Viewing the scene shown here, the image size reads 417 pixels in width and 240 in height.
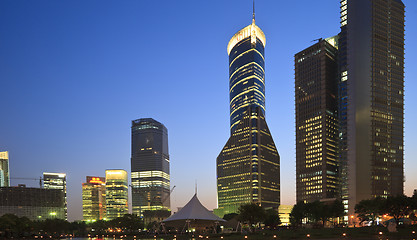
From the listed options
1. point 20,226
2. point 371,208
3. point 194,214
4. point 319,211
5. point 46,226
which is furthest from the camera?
point 46,226

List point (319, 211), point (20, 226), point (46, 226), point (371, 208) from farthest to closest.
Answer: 1. point (46, 226)
2. point (319, 211)
3. point (371, 208)
4. point (20, 226)

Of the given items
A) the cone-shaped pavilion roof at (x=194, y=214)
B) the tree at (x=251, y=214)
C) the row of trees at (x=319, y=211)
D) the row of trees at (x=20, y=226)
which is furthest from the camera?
the row of trees at (x=319, y=211)

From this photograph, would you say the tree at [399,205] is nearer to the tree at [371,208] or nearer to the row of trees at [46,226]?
the tree at [371,208]

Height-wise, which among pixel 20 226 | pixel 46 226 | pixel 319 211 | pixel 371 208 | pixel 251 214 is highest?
pixel 251 214

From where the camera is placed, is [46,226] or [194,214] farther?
[46,226]

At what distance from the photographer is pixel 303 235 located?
78000 mm

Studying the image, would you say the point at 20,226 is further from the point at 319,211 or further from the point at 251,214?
the point at 319,211

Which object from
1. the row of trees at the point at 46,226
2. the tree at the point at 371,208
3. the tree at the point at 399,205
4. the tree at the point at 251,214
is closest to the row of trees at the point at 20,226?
the row of trees at the point at 46,226

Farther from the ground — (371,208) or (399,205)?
(399,205)

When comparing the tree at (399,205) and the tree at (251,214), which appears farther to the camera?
the tree at (251,214)

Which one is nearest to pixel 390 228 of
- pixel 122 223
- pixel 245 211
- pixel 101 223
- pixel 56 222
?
pixel 245 211

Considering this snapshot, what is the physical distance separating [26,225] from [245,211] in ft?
208

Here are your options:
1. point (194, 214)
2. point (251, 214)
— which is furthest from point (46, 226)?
point (251, 214)

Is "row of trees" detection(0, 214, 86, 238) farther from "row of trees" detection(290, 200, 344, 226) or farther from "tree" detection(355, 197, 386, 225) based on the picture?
"tree" detection(355, 197, 386, 225)
